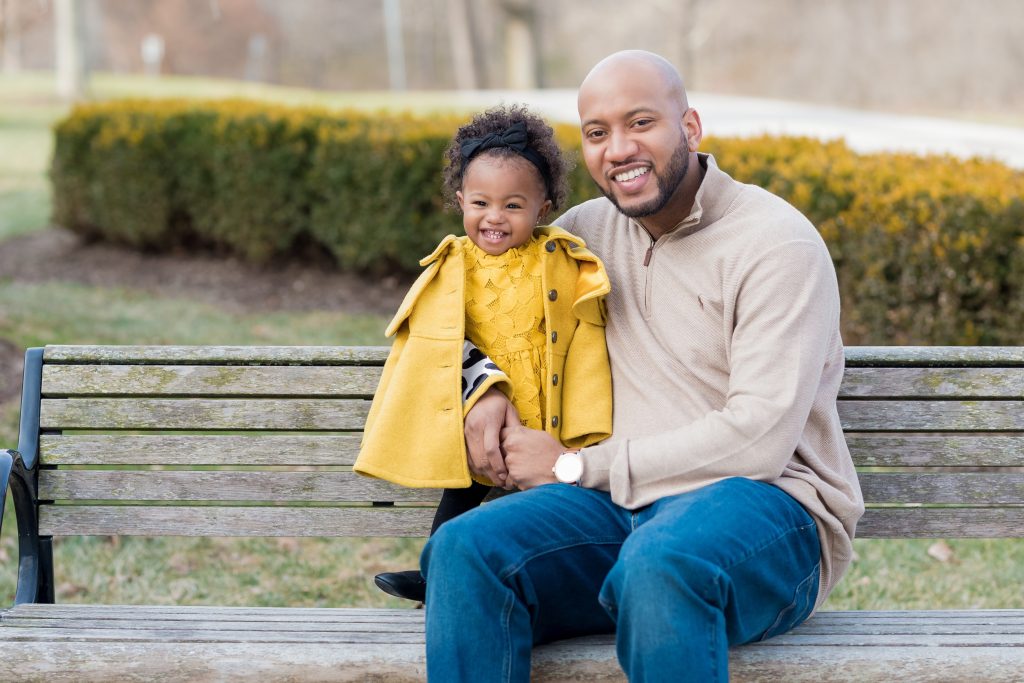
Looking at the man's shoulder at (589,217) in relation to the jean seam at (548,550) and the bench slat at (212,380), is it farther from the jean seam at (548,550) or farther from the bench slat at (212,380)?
the jean seam at (548,550)

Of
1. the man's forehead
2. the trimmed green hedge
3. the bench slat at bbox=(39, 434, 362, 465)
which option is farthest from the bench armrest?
the trimmed green hedge

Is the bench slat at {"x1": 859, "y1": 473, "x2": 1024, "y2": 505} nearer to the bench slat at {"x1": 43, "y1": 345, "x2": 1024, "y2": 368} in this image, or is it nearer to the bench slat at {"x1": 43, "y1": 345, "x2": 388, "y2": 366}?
the bench slat at {"x1": 43, "y1": 345, "x2": 1024, "y2": 368}

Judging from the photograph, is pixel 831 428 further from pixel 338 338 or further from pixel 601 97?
pixel 338 338

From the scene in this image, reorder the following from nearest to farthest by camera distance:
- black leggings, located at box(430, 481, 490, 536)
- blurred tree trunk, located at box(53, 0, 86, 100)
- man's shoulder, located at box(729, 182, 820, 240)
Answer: man's shoulder, located at box(729, 182, 820, 240) → black leggings, located at box(430, 481, 490, 536) → blurred tree trunk, located at box(53, 0, 86, 100)

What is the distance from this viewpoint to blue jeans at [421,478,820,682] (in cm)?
234

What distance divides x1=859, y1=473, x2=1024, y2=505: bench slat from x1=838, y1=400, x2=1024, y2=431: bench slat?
137 millimetres

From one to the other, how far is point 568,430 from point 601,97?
0.82 m

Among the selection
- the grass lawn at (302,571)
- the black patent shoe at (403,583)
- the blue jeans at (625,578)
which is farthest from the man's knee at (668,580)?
the grass lawn at (302,571)

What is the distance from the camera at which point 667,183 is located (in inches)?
111

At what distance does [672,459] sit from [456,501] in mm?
681

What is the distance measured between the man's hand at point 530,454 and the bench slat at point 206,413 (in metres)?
0.60

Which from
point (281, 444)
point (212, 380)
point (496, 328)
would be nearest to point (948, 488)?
point (496, 328)

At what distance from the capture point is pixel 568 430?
2.91 metres

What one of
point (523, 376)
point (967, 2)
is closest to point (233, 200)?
point (523, 376)
